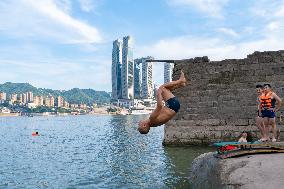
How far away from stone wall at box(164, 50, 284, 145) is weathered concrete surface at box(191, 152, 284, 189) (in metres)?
9.62

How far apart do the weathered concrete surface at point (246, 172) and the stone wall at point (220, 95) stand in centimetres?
962

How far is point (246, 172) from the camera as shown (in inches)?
258

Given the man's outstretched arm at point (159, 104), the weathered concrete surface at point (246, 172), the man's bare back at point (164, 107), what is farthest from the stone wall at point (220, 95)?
the man's outstretched arm at point (159, 104)

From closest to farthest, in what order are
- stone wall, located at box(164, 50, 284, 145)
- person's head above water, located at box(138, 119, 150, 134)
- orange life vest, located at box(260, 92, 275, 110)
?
person's head above water, located at box(138, 119, 150, 134) < orange life vest, located at box(260, 92, 275, 110) < stone wall, located at box(164, 50, 284, 145)

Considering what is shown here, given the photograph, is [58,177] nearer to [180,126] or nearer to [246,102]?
[180,126]

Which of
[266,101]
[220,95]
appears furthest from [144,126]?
[220,95]

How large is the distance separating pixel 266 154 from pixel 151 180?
5.74 metres

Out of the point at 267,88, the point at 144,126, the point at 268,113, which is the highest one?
the point at 267,88

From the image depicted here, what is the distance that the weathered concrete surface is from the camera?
6.07m

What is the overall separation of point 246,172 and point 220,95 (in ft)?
38.7

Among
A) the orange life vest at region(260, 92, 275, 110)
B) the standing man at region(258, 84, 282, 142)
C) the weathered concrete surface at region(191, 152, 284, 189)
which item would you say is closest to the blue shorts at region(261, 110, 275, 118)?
the standing man at region(258, 84, 282, 142)

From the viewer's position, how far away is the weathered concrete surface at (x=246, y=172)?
19.9 ft

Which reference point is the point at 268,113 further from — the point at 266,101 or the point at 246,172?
the point at 246,172

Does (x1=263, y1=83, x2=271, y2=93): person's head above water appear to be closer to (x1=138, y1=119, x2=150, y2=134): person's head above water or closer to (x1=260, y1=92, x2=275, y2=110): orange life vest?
(x1=260, y1=92, x2=275, y2=110): orange life vest
